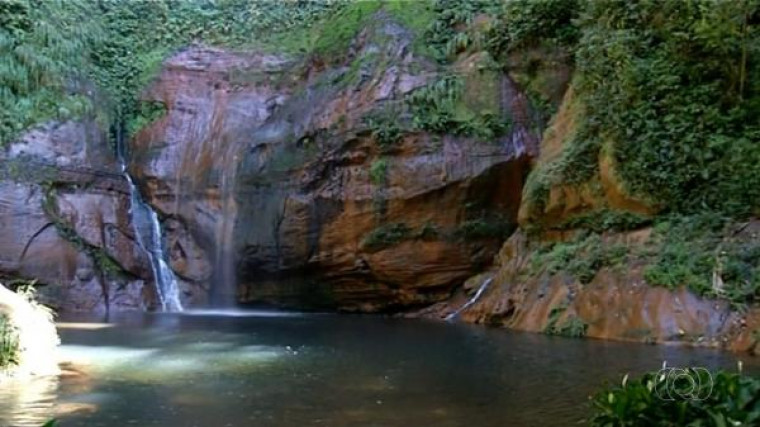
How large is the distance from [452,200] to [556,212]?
340 centimetres

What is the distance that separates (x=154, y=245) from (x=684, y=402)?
2035 centimetres

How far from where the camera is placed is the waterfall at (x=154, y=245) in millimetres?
22531

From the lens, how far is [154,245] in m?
23.0

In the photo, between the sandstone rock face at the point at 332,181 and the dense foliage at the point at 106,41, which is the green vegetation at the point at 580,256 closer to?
the sandstone rock face at the point at 332,181

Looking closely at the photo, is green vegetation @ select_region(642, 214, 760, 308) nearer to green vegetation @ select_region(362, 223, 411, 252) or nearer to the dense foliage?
green vegetation @ select_region(362, 223, 411, 252)

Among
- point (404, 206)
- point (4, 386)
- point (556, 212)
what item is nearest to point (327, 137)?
point (404, 206)

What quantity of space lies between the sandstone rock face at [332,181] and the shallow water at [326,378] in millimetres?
5326

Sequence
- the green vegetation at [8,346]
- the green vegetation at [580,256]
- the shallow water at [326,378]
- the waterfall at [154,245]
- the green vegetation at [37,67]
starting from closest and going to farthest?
the shallow water at [326,378], the green vegetation at [8,346], the green vegetation at [580,256], the waterfall at [154,245], the green vegetation at [37,67]

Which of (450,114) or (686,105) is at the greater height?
(450,114)

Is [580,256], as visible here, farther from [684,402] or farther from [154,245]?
[154,245]

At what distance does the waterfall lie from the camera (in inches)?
887

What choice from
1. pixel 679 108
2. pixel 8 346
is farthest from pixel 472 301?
pixel 8 346

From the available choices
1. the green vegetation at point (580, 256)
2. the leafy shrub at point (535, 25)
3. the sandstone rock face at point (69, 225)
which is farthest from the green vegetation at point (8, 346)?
the leafy shrub at point (535, 25)

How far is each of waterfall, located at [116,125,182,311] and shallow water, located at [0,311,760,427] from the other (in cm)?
655
